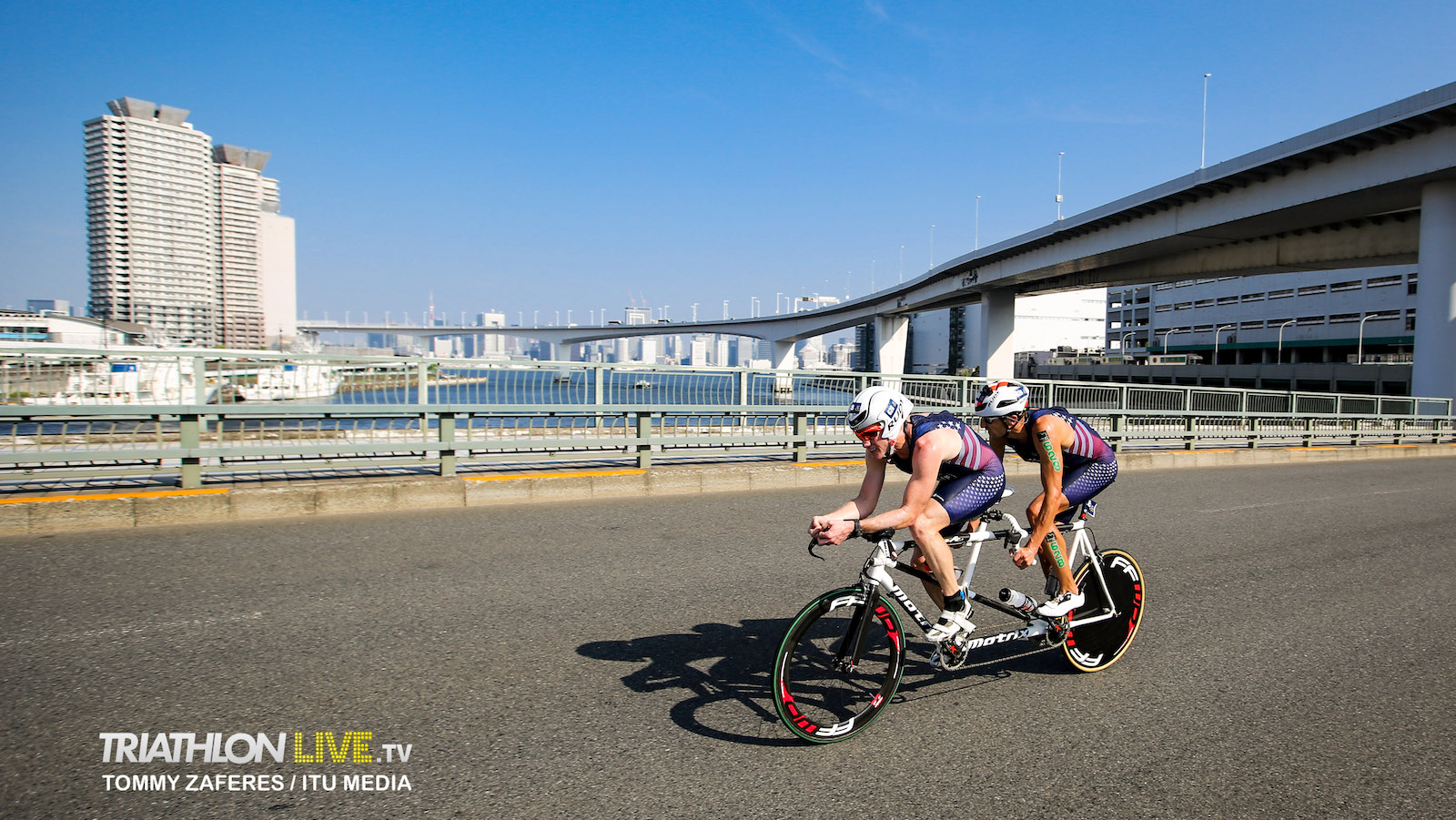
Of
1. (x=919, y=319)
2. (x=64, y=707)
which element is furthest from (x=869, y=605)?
(x=919, y=319)

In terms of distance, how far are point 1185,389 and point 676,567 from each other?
611 inches

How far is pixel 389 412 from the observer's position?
9.55 meters

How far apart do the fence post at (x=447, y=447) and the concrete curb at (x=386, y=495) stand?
29cm

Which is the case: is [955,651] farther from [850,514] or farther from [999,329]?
[999,329]

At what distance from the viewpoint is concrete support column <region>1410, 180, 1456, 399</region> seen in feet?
92.5

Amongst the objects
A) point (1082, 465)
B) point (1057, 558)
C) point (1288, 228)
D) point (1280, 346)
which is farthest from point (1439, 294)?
point (1280, 346)

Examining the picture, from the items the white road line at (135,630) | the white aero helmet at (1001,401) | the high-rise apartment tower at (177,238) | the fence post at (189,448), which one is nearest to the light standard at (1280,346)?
the white aero helmet at (1001,401)

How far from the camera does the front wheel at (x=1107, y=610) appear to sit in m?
4.47

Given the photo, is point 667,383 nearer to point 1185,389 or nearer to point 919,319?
point 1185,389

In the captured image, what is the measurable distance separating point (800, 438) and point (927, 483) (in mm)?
9186

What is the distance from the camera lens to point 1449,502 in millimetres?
11562

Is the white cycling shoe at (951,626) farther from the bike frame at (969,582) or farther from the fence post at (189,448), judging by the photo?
the fence post at (189,448)

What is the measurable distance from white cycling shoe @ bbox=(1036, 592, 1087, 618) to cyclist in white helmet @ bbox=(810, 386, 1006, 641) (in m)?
0.57

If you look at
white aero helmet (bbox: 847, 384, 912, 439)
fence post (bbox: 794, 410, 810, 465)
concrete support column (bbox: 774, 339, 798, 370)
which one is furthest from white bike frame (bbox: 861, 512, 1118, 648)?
concrete support column (bbox: 774, 339, 798, 370)
